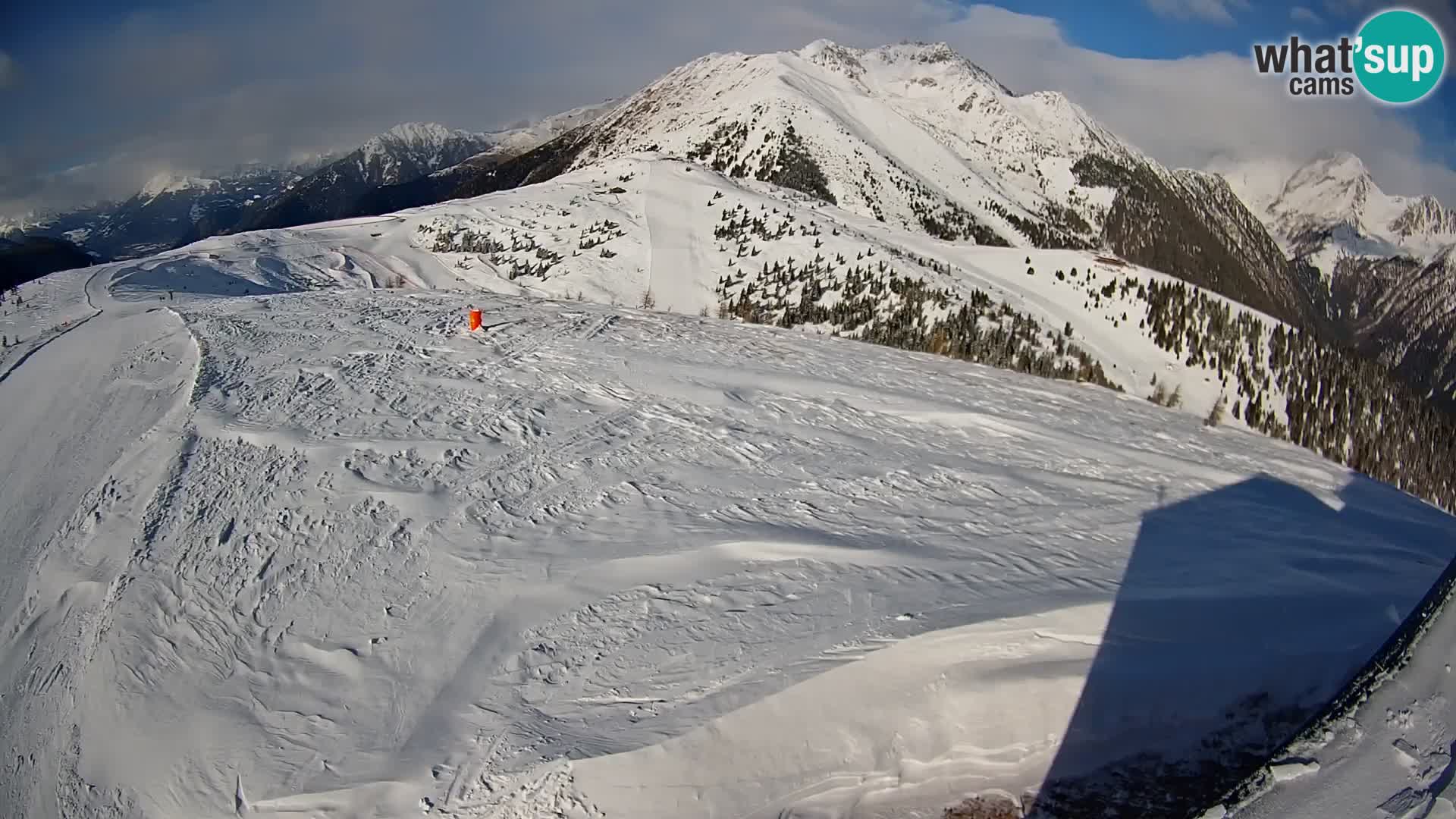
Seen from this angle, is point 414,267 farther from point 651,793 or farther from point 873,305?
point 651,793

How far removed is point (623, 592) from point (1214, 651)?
5235 mm

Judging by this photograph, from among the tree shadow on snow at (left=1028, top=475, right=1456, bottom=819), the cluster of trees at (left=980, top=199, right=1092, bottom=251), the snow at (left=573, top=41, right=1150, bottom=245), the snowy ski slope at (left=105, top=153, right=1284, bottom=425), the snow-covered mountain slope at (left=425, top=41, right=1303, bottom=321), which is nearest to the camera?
the tree shadow on snow at (left=1028, top=475, right=1456, bottom=819)

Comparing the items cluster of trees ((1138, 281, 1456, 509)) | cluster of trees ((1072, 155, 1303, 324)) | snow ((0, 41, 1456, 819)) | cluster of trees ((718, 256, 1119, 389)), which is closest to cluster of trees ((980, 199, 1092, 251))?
cluster of trees ((1072, 155, 1303, 324))

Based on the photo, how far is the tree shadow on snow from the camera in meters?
5.93

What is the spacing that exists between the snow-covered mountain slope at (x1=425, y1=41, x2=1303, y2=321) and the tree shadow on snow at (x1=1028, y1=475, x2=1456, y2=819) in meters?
44.9

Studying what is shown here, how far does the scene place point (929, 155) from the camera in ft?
303

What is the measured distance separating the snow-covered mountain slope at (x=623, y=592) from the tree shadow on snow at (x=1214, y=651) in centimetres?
3

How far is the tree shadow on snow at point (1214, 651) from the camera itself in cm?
593

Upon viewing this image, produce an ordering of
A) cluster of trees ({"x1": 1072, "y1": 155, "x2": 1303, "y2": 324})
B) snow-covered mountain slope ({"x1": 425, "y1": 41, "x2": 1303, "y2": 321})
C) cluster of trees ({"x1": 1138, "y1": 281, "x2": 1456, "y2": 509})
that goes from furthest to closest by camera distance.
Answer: cluster of trees ({"x1": 1072, "y1": 155, "x2": 1303, "y2": 324}) < snow-covered mountain slope ({"x1": 425, "y1": 41, "x2": 1303, "y2": 321}) < cluster of trees ({"x1": 1138, "y1": 281, "x2": 1456, "y2": 509})

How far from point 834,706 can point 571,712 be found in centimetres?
203

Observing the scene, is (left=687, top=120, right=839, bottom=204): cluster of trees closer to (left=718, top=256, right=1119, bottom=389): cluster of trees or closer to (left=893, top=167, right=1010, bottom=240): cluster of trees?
(left=893, top=167, right=1010, bottom=240): cluster of trees

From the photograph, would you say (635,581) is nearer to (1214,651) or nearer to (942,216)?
(1214,651)

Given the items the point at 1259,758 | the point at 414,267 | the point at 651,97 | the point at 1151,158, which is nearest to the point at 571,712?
the point at 1259,758

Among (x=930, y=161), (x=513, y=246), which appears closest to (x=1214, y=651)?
(x=513, y=246)
